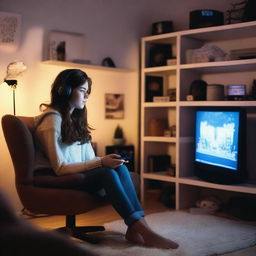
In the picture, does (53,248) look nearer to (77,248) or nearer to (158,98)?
(77,248)

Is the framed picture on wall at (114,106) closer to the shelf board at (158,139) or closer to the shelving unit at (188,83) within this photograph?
the shelving unit at (188,83)

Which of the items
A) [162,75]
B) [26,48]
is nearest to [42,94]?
[26,48]

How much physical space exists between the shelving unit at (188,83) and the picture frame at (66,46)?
650 mm

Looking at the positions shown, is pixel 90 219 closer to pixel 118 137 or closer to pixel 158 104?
pixel 118 137

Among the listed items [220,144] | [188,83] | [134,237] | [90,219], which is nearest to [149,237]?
[134,237]

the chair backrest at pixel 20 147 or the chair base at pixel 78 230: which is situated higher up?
the chair backrest at pixel 20 147

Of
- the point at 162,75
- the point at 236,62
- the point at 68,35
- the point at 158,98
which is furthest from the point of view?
the point at 162,75

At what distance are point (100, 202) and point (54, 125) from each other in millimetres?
545

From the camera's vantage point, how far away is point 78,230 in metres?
2.75

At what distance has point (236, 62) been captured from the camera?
341cm

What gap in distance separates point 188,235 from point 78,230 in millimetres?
743

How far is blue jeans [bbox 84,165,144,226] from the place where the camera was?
2.41 metres

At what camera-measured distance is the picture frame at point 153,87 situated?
4156 millimetres

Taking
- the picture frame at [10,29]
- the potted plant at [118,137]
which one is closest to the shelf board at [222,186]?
the potted plant at [118,137]
